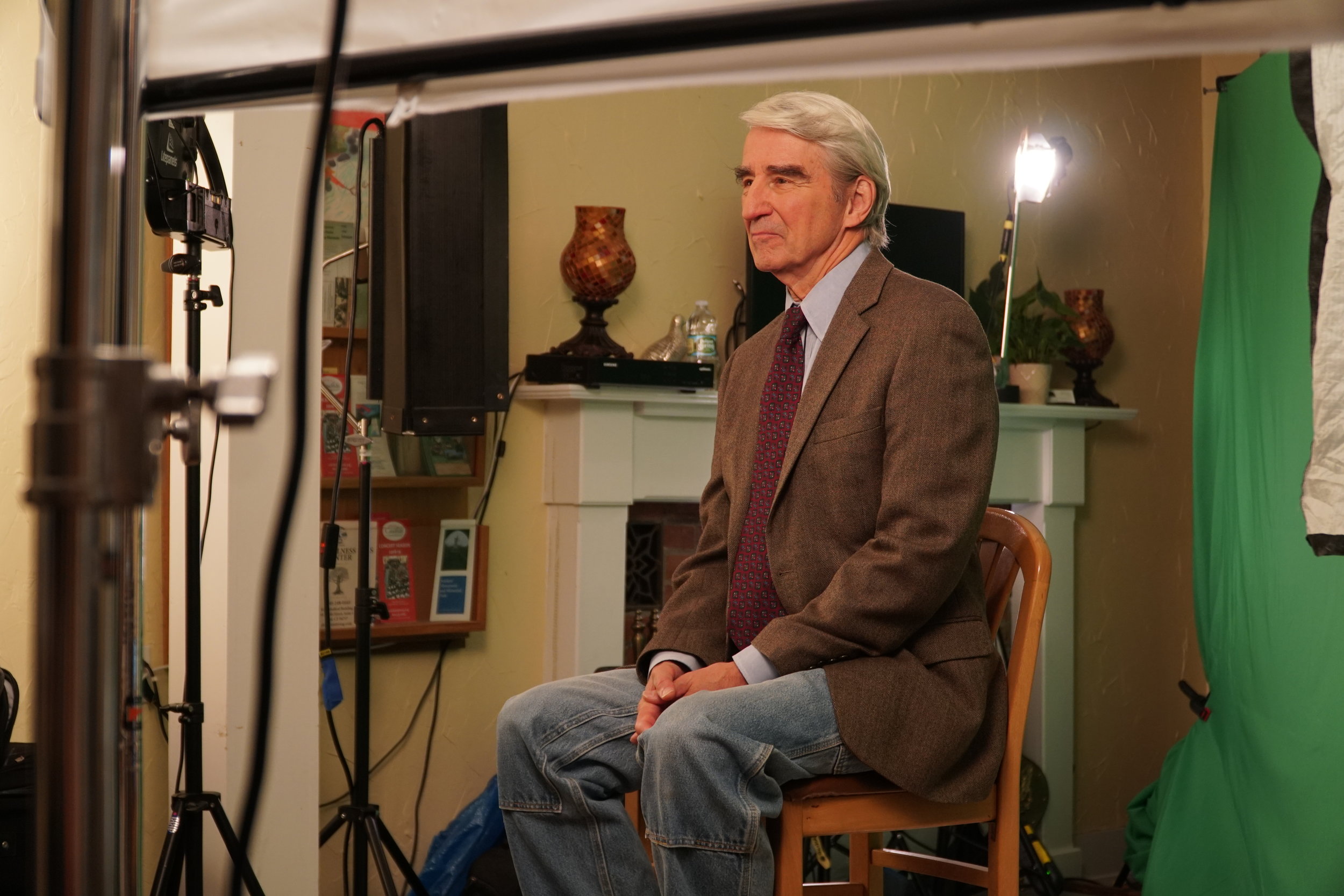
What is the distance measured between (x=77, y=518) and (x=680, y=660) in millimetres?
1271

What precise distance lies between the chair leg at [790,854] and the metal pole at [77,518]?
1.08 m

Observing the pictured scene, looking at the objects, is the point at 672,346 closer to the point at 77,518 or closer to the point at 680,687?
the point at 680,687

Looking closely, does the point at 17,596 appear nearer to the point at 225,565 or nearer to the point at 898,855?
the point at 225,565

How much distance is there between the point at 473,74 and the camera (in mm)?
542

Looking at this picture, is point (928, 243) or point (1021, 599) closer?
point (1021, 599)

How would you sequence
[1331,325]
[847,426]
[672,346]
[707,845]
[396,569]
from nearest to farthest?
1. [707,845]
2. [847,426]
3. [1331,325]
4. [396,569]
5. [672,346]

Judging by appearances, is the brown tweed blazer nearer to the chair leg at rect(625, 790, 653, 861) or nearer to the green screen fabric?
the chair leg at rect(625, 790, 653, 861)

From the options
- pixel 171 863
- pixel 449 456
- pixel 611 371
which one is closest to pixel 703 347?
pixel 611 371

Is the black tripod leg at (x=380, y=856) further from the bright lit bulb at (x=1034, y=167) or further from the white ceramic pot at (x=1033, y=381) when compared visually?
the bright lit bulb at (x=1034, y=167)

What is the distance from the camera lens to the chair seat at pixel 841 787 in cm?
143

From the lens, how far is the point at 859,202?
1.73 metres

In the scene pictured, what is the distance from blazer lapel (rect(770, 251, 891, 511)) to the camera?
5.22 ft

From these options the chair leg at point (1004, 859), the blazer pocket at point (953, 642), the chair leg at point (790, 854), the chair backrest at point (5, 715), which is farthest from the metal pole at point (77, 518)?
the chair backrest at point (5, 715)

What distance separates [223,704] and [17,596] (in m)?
0.57
